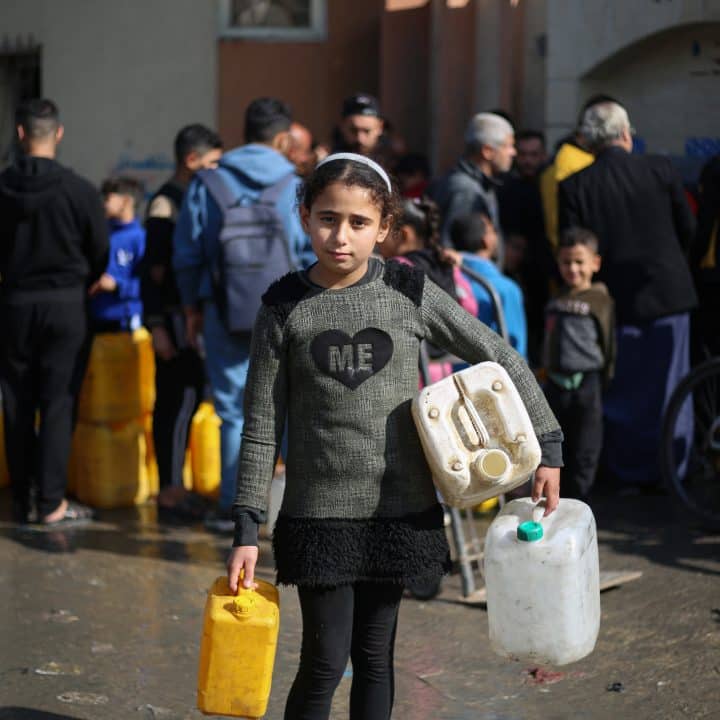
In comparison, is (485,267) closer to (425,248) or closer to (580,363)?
(580,363)

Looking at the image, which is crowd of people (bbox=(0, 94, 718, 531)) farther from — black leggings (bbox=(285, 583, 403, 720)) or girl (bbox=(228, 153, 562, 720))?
black leggings (bbox=(285, 583, 403, 720))

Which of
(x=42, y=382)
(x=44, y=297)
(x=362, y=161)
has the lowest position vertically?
(x=42, y=382)

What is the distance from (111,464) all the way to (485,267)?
7.40 feet

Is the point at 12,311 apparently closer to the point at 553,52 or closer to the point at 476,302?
the point at 476,302

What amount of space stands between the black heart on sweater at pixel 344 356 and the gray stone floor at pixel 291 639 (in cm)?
144

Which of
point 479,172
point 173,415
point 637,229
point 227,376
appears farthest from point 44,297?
point 637,229

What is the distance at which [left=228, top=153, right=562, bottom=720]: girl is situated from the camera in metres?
3.74

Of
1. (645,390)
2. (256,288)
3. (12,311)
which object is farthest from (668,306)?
(12,311)

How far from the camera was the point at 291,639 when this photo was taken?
547 cm

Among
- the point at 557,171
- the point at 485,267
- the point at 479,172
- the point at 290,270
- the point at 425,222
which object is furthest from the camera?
the point at 557,171

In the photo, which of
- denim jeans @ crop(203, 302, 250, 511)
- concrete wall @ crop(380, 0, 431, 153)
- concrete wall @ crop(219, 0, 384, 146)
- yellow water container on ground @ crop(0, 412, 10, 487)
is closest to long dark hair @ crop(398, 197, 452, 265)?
denim jeans @ crop(203, 302, 250, 511)

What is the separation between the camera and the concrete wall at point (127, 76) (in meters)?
12.9

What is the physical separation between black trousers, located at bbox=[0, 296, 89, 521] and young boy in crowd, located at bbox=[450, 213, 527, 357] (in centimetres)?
188

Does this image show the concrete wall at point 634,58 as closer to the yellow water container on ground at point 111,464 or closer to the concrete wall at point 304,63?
the concrete wall at point 304,63
